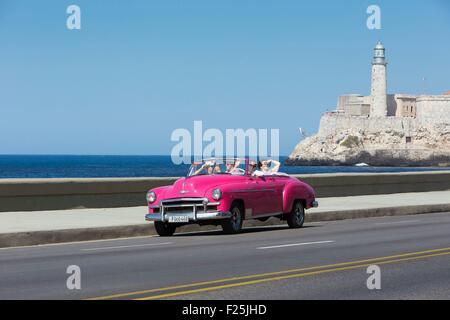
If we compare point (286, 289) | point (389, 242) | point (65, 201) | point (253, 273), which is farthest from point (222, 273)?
point (65, 201)

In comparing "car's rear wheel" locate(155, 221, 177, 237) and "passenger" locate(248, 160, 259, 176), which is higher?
"passenger" locate(248, 160, 259, 176)

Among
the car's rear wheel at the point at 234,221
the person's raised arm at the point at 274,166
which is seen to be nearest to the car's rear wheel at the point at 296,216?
the person's raised arm at the point at 274,166

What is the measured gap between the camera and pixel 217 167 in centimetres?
2192

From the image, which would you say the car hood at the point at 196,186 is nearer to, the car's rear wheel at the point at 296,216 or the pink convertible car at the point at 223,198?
the pink convertible car at the point at 223,198

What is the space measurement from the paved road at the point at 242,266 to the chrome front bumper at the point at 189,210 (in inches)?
18.3

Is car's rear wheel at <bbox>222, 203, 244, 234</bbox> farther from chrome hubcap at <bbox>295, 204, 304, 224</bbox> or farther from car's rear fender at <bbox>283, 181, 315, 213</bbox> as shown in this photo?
chrome hubcap at <bbox>295, 204, 304, 224</bbox>

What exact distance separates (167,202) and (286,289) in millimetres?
9233

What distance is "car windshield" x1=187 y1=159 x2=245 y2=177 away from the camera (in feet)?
71.6

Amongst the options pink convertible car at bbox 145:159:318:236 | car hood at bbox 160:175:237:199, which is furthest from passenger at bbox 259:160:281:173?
car hood at bbox 160:175:237:199

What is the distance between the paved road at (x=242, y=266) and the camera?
11570mm

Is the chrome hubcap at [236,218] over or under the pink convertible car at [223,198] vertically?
under

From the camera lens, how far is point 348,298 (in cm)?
1100

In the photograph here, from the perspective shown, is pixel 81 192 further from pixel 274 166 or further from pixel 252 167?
pixel 252 167

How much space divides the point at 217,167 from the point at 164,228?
1765mm
